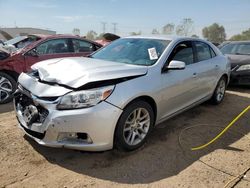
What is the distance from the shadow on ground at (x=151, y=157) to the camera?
10.7 ft

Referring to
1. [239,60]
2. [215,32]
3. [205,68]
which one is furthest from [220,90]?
[215,32]

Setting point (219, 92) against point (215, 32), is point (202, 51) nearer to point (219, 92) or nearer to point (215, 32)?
point (219, 92)

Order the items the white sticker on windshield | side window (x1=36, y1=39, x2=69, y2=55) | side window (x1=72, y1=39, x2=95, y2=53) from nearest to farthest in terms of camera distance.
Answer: the white sticker on windshield → side window (x1=36, y1=39, x2=69, y2=55) → side window (x1=72, y1=39, x2=95, y2=53)

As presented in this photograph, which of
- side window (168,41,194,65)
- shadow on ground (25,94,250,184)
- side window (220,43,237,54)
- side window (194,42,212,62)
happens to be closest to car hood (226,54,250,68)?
side window (220,43,237,54)

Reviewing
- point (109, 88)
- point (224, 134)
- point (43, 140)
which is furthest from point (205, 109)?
point (43, 140)

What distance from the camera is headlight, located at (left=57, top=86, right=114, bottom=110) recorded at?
3148mm

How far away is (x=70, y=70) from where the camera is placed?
3.60m

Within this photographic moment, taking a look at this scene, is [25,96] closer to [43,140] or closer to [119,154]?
[43,140]

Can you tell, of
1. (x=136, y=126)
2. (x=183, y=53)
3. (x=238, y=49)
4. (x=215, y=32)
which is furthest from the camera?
(x=215, y=32)

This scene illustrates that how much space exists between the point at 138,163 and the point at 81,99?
1100 mm

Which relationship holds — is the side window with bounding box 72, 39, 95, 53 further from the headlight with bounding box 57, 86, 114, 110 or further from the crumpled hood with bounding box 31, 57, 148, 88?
the headlight with bounding box 57, 86, 114, 110

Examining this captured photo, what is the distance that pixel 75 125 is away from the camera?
3.12 m

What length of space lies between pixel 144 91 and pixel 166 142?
1.00m

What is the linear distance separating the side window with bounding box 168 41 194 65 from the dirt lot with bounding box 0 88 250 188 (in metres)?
→ 1.22
